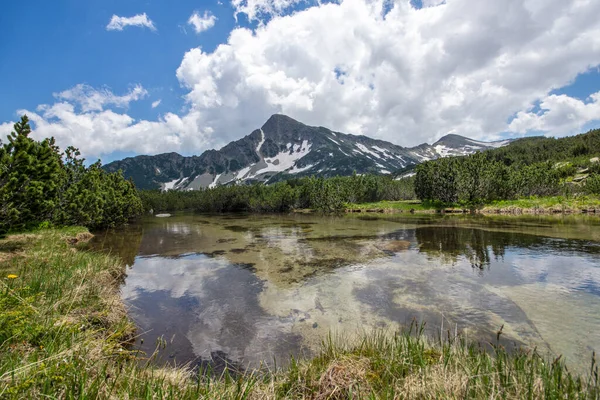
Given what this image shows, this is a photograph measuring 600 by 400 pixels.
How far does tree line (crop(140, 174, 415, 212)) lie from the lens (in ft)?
405

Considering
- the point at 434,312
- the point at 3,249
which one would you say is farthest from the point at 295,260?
the point at 3,249

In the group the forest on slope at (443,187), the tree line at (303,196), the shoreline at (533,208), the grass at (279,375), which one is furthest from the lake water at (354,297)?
the tree line at (303,196)

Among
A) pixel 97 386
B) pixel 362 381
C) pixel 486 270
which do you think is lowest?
pixel 486 270

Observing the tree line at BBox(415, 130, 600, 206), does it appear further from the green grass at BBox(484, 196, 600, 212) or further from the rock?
the rock

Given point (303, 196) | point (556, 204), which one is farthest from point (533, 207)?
point (303, 196)

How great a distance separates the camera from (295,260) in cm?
2552

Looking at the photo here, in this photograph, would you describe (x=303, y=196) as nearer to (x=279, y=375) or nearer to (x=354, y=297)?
(x=354, y=297)

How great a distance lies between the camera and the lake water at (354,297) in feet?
35.7

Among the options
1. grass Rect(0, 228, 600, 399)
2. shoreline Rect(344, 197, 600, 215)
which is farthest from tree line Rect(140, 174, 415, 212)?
grass Rect(0, 228, 600, 399)

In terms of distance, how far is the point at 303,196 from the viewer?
138000 millimetres

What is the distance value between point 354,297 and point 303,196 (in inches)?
4818

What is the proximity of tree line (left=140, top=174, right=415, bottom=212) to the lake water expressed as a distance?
89012mm

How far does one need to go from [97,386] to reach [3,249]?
24.8m

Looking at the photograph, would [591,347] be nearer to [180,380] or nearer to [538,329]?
[538,329]
